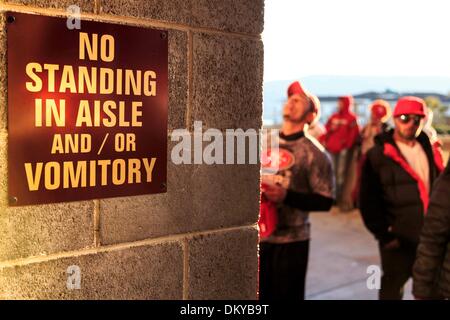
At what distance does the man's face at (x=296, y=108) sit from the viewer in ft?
15.1

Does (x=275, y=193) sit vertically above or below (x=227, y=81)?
below

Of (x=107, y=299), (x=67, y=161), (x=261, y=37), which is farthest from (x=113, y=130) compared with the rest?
(x=261, y=37)

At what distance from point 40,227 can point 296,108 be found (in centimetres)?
283

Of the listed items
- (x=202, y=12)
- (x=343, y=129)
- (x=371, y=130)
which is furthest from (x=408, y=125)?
(x=343, y=129)

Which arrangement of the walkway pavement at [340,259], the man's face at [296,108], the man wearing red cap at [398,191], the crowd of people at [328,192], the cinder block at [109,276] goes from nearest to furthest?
the cinder block at [109,276] < the crowd of people at [328,192] < the man's face at [296,108] < the man wearing red cap at [398,191] < the walkway pavement at [340,259]

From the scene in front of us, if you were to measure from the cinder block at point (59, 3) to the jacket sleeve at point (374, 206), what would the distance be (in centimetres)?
326

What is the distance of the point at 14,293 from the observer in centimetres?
210

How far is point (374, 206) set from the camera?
16.0ft

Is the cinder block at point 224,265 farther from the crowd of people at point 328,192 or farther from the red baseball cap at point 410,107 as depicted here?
the red baseball cap at point 410,107

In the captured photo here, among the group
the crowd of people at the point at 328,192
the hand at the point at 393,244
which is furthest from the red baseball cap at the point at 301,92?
the hand at the point at 393,244

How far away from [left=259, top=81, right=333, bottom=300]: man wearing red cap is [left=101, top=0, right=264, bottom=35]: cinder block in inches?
71.2

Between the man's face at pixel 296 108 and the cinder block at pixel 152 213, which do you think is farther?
the man's face at pixel 296 108

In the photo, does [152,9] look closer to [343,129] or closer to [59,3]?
[59,3]

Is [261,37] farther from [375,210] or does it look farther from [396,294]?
[396,294]
